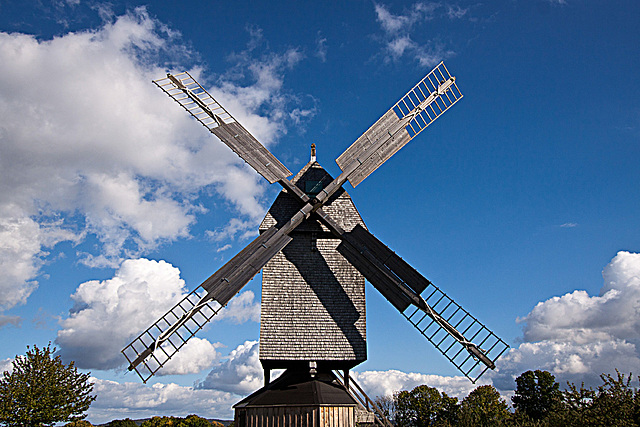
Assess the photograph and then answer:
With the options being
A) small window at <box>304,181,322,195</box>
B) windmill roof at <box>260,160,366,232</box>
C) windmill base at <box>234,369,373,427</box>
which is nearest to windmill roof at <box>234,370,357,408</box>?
windmill base at <box>234,369,373,427</box>

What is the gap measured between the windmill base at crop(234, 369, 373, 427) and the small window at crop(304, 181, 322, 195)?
6.43 metres

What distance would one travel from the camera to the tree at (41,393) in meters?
21.1

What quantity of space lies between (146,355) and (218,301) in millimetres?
2507

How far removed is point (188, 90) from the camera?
1642cm

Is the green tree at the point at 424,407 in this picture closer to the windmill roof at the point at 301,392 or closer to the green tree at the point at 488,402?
the green tree at the point at 488,402

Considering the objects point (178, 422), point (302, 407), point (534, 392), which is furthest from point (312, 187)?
point (178, 422)

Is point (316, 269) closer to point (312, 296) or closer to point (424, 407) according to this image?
point (312, 296)

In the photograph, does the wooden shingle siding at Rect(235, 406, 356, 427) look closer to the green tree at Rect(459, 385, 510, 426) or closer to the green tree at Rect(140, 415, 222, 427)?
the green tree at Rect(459, 385, 510, 426)

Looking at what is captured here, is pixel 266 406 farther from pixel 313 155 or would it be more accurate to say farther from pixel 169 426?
pixel 169 426

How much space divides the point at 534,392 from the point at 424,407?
1099 centimetres

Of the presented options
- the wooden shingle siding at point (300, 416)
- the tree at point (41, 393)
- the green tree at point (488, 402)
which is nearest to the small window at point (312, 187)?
the wooden shingle siding at point (300, 416)

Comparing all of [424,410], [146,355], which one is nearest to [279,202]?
[146,355]

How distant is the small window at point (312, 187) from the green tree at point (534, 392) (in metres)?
34.2

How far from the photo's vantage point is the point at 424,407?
39.0 metres
